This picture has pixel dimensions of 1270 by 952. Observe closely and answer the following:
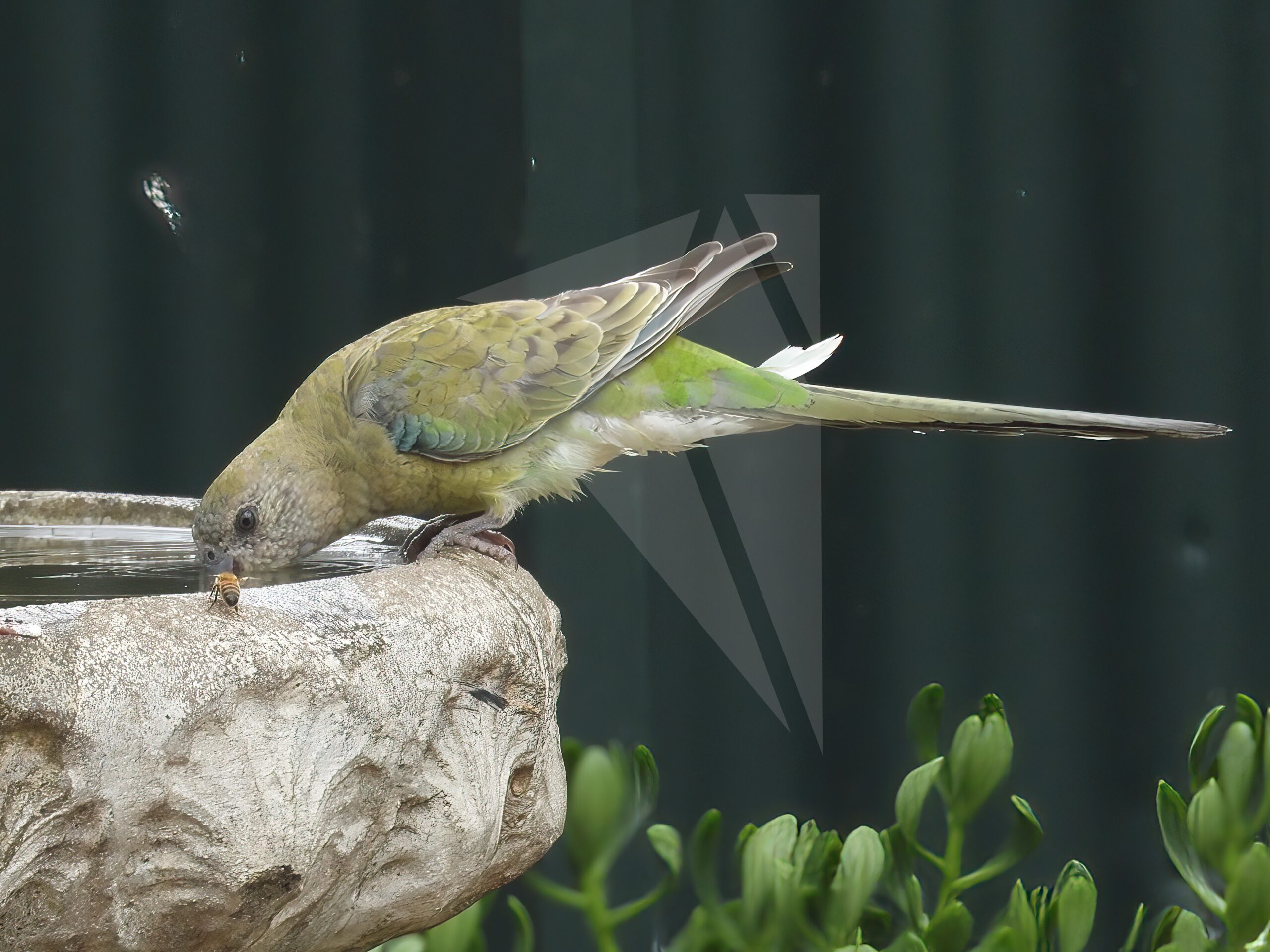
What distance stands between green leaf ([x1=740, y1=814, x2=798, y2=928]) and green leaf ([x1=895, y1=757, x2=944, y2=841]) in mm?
164

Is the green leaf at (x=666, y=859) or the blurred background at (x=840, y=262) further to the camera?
the blurred background at (x=840, y=262)

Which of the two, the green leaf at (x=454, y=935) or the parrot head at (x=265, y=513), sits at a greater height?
the parrot head at (x=265, y=513)

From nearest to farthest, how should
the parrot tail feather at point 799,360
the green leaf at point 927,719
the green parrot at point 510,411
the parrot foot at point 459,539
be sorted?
1. the parrot foot at point 459,539
2. the green parrot at point 510,411
3. the parrot tail feather at point 799,360
4. the green leaf at point 927,719

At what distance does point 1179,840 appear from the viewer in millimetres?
1775

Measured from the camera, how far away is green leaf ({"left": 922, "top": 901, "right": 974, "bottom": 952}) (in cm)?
171

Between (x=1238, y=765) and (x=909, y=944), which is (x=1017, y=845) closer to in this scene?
(x=909, y=944)

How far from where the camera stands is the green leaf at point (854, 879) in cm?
163

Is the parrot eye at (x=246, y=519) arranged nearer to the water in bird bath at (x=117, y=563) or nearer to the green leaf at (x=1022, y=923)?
the water in bird bath at (x=117, y=563)

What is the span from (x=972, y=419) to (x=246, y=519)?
0.86 metres

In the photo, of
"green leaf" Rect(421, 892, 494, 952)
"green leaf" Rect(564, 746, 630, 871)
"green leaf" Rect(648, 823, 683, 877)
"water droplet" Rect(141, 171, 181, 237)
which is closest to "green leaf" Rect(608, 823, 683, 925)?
"green leaf" Rect(648, 823, 683, 877)

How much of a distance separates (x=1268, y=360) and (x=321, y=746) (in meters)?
1.86

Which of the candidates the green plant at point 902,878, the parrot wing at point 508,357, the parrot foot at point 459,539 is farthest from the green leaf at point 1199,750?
the parrot foot at point 459,539

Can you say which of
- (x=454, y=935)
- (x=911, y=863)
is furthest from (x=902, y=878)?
(x=454, y=935)

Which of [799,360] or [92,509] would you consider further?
[799,360]
